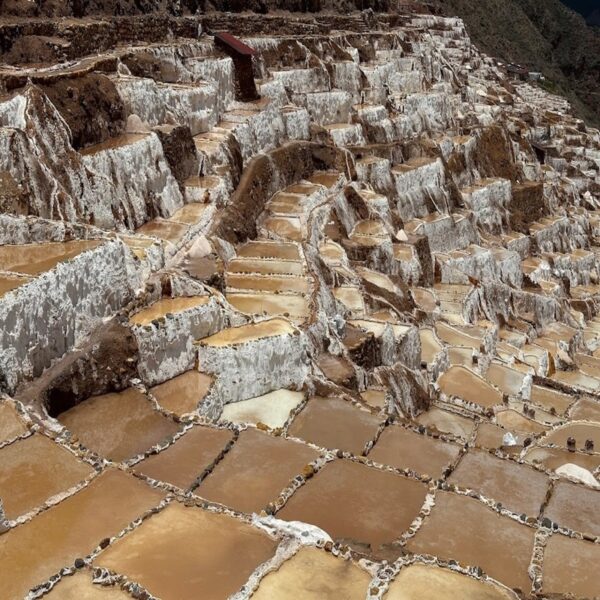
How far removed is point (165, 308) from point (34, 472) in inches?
287

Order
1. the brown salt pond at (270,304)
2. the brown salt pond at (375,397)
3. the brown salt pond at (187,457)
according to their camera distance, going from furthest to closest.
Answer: the brown salt pond at (270,304) → the brown salt pond at (375,397) → the brown salt pond at (187,457)

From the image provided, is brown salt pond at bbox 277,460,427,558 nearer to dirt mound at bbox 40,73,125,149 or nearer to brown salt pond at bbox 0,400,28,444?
brown salt pond at bbox 0,400,28,444

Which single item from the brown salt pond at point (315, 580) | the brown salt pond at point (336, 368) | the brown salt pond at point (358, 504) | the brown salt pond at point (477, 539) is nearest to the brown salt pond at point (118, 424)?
the brown salt pond at point (358, 504)

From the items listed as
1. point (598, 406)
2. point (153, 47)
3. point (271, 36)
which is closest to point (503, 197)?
point (271, 36)

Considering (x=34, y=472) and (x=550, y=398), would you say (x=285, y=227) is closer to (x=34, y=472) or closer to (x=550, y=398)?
(x=550, y=398)

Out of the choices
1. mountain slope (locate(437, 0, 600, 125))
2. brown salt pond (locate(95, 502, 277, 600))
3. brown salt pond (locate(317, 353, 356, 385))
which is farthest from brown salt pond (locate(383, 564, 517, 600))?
mountain slope (locate(437, 0, 600, 125))

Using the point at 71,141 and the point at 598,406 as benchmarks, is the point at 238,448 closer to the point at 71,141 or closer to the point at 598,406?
the point at 71,141

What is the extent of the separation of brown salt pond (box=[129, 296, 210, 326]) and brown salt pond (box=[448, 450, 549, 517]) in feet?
27.5

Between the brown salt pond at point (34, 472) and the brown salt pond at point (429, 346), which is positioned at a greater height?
the brown salt pond at point (34, 472)

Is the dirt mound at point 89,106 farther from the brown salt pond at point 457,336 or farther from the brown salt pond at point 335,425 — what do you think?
the brown salt pond at point 457,336

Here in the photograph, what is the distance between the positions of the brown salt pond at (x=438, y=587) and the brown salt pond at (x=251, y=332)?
31.9 feet

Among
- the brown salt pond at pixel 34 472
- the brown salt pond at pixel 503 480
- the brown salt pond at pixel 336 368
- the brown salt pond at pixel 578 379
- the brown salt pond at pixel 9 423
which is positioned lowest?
the brown salt pond at pixel 578 379

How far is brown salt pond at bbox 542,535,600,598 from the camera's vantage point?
13.1 meters

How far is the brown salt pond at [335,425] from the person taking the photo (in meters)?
18.5
